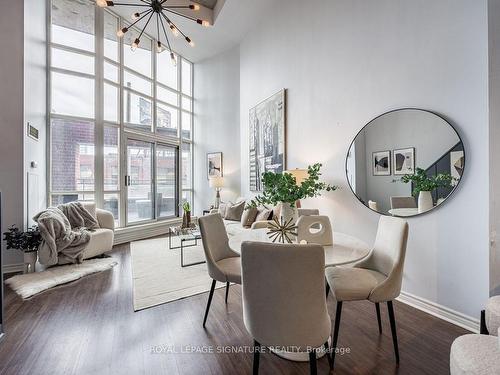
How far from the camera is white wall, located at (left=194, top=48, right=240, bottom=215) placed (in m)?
5.98

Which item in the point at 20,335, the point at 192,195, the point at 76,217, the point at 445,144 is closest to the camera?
the point at 20,335

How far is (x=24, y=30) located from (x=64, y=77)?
102 cm

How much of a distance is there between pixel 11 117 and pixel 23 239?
167 centimetres

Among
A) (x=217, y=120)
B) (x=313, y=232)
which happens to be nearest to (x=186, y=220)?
(x=313, y=232)

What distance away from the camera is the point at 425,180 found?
2.26 meters

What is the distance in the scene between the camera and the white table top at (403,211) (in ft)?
7.67

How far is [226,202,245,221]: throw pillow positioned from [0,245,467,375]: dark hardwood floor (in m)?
2.37

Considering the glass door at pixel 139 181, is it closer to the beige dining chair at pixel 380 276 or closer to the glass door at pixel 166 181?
the glass door at pixel 166 181

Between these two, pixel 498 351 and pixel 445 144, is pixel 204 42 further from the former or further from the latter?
pixel 498 351

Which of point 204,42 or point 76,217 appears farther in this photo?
point 204,42

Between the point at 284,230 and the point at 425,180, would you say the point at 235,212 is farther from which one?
the point at 425,180

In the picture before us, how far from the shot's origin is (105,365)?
1598mm

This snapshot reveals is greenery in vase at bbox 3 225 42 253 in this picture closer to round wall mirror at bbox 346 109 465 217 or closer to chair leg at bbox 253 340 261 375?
chair leg at bbox 253 340 261 375

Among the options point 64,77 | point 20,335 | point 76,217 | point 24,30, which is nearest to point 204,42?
point 64,77
